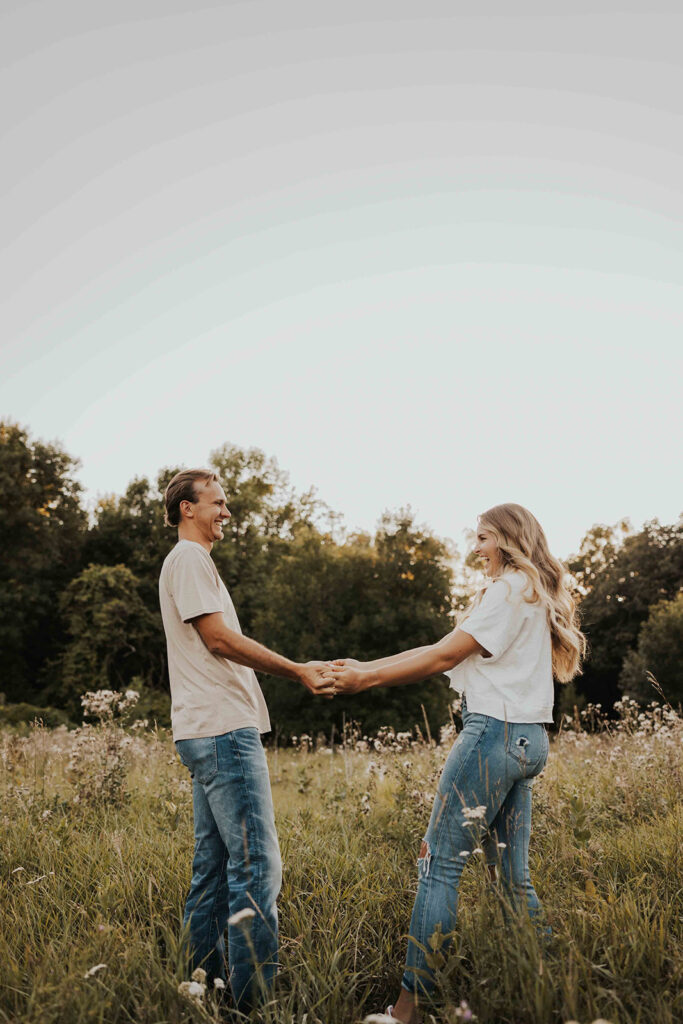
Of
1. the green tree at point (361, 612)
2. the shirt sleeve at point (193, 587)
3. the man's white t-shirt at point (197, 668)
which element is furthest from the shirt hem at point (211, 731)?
the green tree at point (361, 612)

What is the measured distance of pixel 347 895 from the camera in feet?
12.1

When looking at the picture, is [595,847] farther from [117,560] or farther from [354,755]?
[117,560]

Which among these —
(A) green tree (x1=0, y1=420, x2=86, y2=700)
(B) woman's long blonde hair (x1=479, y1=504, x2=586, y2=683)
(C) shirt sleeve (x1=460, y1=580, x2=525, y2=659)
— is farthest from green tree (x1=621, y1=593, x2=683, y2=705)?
(C) shirt sleeve (x1=460, y1=580, x2=525, y2=659)

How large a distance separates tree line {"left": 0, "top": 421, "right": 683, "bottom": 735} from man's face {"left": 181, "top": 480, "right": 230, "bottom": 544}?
1876 cm

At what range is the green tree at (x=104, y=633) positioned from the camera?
29.3 meters

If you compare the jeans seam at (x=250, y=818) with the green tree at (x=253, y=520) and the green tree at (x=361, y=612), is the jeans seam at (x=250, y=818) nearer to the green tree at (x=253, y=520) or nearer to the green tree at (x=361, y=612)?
the green tree at (x=361, y=612)

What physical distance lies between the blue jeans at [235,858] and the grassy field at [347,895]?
0.16 meters

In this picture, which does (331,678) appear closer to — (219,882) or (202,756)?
(202,756)

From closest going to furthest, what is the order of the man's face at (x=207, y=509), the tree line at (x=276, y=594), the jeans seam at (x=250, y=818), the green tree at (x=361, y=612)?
the jeans seam at (x=250, y=818) → the man's face at (x=207, y=509) → the green tree at (x=361, y=612) → the tree line at (x=276, y=594)

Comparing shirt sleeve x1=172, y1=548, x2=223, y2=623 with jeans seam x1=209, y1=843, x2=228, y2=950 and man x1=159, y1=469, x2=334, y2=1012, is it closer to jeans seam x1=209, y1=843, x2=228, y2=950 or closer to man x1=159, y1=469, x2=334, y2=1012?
man x1=159, y1=469, x2=334, y2=1012

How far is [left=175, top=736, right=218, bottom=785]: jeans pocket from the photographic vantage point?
3129 millimetres

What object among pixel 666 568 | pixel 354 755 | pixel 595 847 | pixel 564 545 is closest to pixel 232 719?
pixel 595 847

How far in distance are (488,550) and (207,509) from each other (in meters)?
1.34

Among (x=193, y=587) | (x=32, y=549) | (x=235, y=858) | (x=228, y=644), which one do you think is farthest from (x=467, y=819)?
(x=32, y=549)
